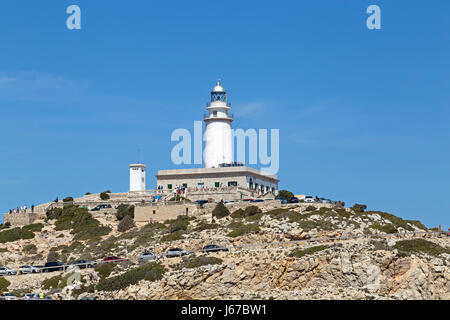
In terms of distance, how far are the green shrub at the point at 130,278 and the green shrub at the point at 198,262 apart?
1.45m

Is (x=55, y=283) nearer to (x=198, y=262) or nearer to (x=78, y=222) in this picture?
(x=198, y=262)

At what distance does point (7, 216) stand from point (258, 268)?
1389 inches

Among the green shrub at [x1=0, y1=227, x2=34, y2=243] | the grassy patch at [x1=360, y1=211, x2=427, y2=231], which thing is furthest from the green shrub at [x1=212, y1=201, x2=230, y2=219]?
the green shrub at [x1=0, y1=227, x2=34, y2=243]

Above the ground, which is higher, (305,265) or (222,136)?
(222,136)

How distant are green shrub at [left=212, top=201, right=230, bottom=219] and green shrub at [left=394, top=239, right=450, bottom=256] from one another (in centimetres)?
1882

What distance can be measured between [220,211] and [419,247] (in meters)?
20.9

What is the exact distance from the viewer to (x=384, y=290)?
51.7 metres

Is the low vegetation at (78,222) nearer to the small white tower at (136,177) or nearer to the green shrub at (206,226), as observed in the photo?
the small white tower at (136,177)

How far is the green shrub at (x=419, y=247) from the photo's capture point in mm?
56156

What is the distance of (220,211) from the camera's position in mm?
72750
